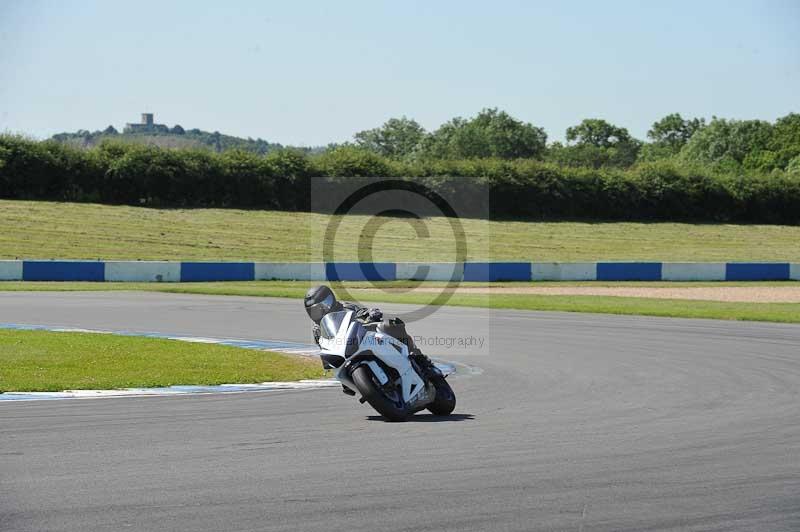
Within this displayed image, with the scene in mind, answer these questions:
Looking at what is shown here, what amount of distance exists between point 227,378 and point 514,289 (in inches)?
899

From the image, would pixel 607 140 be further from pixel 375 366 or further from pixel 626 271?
pixel 375 366

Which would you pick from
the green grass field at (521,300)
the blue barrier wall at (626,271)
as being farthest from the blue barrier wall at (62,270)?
the blue barrier wall at (626,271)

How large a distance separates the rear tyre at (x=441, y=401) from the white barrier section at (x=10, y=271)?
84.3 ft

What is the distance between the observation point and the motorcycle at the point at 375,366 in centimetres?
983

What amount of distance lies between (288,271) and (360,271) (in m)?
2.33

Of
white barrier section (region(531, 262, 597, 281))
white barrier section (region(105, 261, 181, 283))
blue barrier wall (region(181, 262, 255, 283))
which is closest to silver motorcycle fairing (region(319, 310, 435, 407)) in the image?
white barrier section (region(105, 261, 181, 283))

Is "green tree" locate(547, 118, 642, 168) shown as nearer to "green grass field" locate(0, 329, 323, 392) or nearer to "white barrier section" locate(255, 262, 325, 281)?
"white barrier section" locate(255, 262, 325, 281)

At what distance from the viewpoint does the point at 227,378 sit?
13.1m

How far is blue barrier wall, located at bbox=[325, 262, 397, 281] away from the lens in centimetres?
3650

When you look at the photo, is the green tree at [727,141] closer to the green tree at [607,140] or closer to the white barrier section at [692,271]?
the green tree at [607,140]

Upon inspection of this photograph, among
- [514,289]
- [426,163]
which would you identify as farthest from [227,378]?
[426,163]

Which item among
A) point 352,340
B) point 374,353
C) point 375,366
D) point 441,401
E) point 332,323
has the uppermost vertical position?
point 332,323

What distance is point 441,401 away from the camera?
33.9ft

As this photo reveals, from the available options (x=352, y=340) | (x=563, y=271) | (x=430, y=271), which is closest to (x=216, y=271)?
(x=430, y=271)
